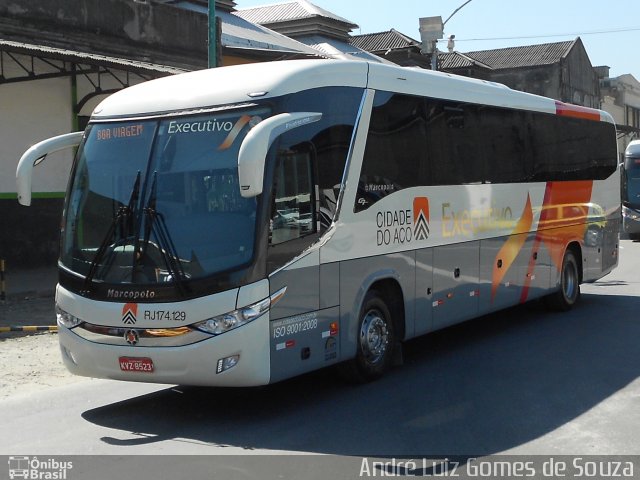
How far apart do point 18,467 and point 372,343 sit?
3.86 m

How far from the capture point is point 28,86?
770 inches

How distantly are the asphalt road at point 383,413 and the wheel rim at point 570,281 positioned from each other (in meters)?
3.25

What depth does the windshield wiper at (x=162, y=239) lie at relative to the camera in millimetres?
7363

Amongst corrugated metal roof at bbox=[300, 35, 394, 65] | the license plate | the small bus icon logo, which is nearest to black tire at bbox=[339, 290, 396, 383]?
the license plate

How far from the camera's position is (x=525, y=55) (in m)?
64.4

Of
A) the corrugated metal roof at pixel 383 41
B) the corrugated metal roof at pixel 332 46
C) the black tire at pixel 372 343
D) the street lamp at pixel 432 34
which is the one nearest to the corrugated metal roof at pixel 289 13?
the corrugated metal roof at pixel 332 46

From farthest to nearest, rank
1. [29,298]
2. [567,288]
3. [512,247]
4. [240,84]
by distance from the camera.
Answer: [29,298] < [567,288] < [512,247] < [240,84]

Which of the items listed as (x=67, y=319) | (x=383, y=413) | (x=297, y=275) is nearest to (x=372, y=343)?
(x=383, y=413)

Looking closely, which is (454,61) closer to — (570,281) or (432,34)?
(432,34)

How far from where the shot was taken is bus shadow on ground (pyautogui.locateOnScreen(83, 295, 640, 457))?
7012mm

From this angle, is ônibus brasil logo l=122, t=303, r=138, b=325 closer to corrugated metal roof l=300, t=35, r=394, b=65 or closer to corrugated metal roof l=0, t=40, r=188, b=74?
corrugated metal roof l=0, t=40, r=188, b=74

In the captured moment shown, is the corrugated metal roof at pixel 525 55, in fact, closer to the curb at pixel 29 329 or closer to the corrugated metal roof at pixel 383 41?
the corrugated metal roof at pixel 383 41

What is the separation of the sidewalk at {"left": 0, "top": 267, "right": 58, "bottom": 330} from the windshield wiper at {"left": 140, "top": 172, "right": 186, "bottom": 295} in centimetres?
533

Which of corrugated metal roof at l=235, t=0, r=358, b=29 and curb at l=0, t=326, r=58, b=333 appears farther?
corrugated metal roof at l=235, t=0, r=358, b=29
